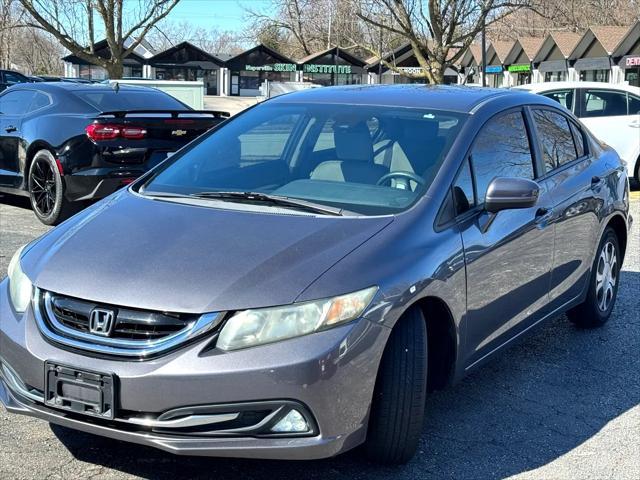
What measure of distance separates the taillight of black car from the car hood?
14.7 ft

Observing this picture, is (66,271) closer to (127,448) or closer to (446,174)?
(127,448)

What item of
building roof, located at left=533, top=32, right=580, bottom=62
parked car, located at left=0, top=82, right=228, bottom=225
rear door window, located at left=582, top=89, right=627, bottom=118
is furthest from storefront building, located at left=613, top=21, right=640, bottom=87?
parked car, located at left=0, top=82, right=228, bottom=225

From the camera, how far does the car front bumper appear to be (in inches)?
111

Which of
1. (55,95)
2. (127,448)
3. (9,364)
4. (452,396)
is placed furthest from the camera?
(55,95)

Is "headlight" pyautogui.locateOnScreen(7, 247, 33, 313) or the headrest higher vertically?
the headrest

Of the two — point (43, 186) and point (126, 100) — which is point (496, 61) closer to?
point (126, 100)

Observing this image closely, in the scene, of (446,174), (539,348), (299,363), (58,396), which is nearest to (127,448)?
(58,396)

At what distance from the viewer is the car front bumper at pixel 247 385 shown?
9.24 feet

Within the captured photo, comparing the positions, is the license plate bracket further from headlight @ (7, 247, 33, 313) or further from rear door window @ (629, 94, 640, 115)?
rear door window @ (629, 94, 640, 115)

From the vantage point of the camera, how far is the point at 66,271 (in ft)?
10.4

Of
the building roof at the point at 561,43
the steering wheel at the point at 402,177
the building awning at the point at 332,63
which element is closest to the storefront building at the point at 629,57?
the building roof at the point at 561,43

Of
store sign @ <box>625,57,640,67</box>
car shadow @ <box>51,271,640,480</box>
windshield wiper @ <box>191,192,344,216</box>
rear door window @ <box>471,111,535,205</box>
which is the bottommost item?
car shadow @ <box>51,271,640,480</box>

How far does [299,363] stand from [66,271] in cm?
104

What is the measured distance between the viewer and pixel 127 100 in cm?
909
